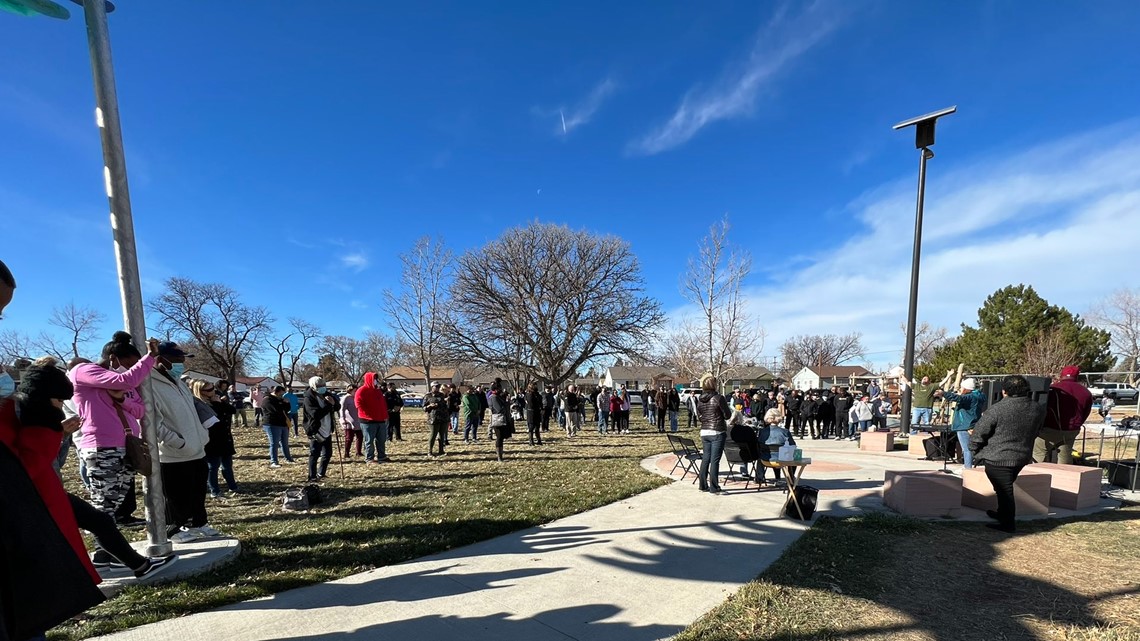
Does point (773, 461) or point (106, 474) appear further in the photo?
point (773, 461)

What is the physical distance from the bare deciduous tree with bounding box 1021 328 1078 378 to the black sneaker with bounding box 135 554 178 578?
36021 millimetres

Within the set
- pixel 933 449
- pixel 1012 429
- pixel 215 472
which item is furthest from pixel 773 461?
pixel 215 472

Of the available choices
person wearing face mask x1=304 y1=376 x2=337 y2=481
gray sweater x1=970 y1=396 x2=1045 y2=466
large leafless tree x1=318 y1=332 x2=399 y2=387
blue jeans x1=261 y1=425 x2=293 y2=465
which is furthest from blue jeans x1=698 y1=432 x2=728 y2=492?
large leafless tree x1=318 y1=332 x2=399 y2=387

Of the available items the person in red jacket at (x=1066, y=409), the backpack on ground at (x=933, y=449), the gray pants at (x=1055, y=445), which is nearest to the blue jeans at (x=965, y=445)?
the gray pants at (x=1055, y=445)

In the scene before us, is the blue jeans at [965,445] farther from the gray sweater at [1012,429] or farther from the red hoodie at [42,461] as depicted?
the red hoodie at [42,461]

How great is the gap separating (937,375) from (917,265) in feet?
97.6

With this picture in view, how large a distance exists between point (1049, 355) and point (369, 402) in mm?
35186

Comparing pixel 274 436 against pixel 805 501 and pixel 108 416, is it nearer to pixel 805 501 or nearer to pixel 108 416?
pixel 108 416

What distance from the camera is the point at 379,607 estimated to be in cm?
355

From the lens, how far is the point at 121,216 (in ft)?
13.3

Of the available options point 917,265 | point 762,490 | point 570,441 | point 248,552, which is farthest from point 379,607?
point 917,265

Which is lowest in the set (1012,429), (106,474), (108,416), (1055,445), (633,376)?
(633,376)

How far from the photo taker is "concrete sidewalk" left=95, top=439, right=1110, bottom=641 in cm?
325

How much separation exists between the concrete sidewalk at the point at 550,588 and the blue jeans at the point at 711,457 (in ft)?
3.65
